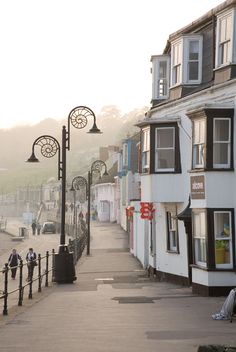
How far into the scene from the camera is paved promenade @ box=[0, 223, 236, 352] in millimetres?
12000

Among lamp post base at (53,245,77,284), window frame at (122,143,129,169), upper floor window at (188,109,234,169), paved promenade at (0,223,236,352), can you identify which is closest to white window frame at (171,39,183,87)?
upper floor window at (188,109,234,169)

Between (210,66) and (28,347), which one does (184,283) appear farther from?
(28,347)

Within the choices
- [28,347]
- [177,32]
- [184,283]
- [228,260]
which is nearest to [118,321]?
[28,347]

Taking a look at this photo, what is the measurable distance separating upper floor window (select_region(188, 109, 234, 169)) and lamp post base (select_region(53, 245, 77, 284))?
6.53m


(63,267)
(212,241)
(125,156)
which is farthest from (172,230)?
(125,156)

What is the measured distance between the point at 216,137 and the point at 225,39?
323 cm

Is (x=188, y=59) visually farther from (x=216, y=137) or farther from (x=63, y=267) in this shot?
(x=63, y=267)

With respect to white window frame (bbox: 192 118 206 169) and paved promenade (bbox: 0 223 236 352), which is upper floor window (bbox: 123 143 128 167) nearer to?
paved promenade (bbox: 0 223 236 352)

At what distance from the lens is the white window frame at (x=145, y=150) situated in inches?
1067

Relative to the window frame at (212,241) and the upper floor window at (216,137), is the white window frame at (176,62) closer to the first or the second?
the upper floor window at (216,137)

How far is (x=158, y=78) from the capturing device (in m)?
31.1

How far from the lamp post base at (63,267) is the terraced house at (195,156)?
3685 mm

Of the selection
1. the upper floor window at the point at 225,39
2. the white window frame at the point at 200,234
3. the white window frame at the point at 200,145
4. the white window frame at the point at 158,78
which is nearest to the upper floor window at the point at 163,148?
the white window frame at the point at 200,145

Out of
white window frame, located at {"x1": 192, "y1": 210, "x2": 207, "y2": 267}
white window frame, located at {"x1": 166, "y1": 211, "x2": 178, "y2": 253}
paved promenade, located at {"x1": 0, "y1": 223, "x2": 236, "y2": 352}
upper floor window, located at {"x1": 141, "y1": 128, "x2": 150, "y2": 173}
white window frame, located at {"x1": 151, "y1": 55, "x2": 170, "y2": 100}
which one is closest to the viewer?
paved promenade, located at {"x1": 0, "y1": 223, "x2": 236, "y2": 352}
